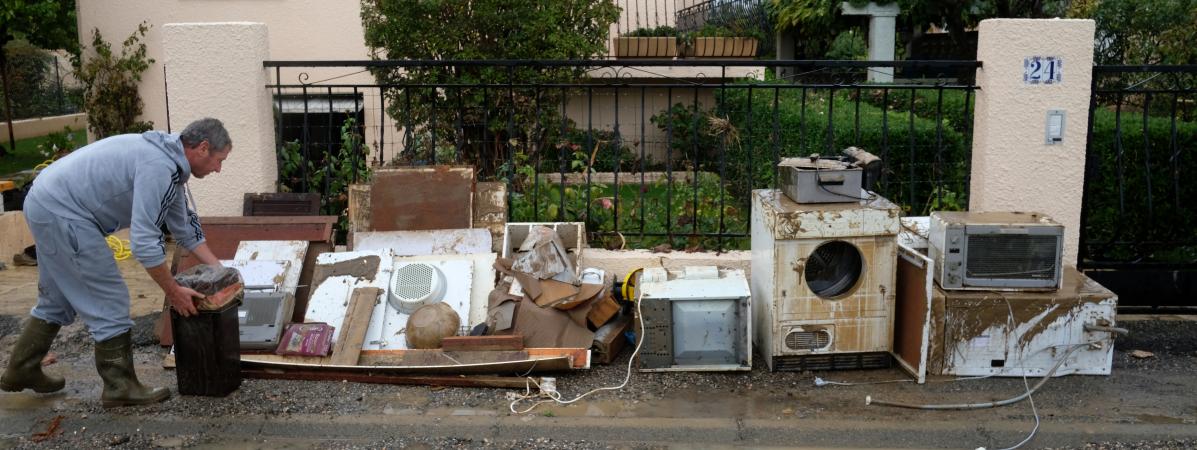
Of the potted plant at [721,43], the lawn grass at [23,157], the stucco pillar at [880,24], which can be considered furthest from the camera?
the lawn grass at [23,157]

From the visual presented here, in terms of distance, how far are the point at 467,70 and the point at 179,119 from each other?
3.39 meters

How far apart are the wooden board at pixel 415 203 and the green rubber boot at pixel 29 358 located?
207 centimetres

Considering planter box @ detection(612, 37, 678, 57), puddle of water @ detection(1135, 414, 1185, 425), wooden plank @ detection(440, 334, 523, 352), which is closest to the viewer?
puddle of water @ detection(1135, 414, 1185, 425)

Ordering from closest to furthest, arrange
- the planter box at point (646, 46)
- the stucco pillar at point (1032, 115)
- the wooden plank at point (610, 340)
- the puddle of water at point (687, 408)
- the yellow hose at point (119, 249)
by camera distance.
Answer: the puddle of water at point (687, 408) < the wooden plank at point (610, 340) < the stucco pillar at point (1032, 115) < the yellow hose at point (119, 249) < the planter box at point (646, 46)

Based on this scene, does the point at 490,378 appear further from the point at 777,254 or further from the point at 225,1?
the point at 225,1

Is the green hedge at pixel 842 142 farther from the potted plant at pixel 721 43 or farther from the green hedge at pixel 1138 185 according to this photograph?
the green hedge at pixel 1138 185

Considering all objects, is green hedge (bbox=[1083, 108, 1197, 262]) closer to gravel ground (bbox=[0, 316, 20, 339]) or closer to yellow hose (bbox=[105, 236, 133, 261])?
yellow hose (bbox=[105, 236, 133, 261])

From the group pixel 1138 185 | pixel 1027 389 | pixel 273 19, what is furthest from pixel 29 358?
pixel 1138 185

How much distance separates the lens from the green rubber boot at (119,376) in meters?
5.20

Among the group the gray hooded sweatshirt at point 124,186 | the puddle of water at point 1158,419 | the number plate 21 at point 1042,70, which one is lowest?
the puddle of water at point 1158,419

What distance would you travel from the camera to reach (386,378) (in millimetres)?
5668

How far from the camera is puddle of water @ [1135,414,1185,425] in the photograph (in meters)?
5.23

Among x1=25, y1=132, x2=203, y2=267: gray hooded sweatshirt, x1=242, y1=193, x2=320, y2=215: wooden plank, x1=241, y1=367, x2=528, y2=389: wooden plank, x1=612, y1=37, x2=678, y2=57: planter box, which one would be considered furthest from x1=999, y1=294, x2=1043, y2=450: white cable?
x1=612, y1=37, x2=678, y2=57: planter box

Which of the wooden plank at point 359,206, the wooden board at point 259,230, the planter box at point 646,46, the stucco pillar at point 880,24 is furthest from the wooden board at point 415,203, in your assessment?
the stucco pillar at point 880,24
